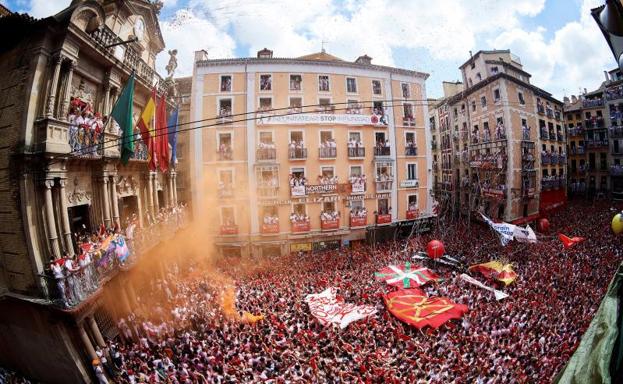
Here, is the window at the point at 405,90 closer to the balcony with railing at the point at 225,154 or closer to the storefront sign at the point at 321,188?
the storefront sign at the point at 321,188

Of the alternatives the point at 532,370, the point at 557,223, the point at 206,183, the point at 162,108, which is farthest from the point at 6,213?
the point at 557,223

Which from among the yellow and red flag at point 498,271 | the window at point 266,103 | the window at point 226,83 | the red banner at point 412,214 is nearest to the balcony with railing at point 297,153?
the window at point 266,103

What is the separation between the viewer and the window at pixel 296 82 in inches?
958

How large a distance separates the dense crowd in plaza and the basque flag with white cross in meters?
0.57

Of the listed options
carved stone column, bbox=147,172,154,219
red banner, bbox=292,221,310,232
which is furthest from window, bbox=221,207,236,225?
carved stone column, bbox=147,172,154,219

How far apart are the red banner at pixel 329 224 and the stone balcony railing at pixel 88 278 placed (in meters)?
13.7

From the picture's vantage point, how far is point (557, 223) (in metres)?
26.5

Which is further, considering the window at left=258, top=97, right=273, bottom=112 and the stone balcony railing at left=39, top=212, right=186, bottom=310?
the window at left=258, top=97, right=273, bottom=112

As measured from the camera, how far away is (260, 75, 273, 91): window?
2384 centimetres

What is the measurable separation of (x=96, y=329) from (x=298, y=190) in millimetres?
15523

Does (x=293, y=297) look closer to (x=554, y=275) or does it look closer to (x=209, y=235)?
(x=209, y=235)

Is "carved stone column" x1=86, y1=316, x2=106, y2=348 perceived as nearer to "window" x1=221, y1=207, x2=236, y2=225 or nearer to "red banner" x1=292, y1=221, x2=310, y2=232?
"window" x1=221, y1=207, x2=236, y2=225

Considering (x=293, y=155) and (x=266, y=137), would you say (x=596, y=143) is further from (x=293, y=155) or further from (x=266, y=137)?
(x=266, y=137)

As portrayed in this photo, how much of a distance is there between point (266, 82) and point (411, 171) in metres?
15.4
